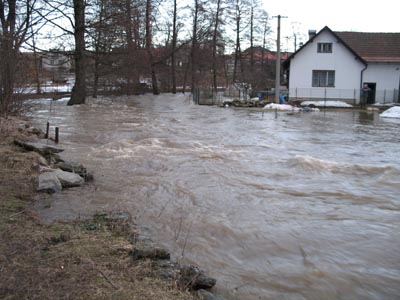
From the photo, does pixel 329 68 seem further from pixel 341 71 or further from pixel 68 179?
pixel 68 179

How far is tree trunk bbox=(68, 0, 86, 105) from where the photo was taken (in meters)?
28.5

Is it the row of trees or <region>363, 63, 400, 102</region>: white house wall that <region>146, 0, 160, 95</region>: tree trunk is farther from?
<region>363, 63, 400, 102</region>: white house wall

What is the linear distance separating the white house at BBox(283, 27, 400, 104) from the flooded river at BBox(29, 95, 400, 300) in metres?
22.5

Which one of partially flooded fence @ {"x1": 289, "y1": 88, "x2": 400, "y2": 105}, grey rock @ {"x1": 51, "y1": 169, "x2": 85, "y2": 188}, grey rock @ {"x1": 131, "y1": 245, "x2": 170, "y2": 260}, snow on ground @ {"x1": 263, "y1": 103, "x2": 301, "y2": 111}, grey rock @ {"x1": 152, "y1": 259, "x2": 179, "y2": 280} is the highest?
partially flooded fence @ {"x1": 289, "y1": 88, "x2": 400, "y2": 105}

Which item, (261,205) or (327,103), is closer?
(261,205)

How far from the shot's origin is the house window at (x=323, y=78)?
1528 inches

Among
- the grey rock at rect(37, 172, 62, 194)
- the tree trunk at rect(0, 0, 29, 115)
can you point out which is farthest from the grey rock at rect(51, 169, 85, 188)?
the tree trunk at rect(0, 0, 29, 115)

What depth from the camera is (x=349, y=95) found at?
38.5 metres

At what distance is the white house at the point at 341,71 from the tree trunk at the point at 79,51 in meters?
18.1

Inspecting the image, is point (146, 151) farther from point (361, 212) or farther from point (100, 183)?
point (361, 212)

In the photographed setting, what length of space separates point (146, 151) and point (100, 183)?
183 inches

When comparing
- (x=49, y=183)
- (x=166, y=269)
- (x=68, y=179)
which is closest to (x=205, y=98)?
(x=68, y=179)

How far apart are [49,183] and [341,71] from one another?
34.7m

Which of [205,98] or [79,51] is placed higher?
[79,51]
